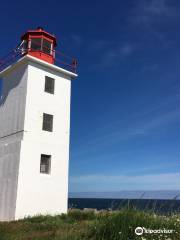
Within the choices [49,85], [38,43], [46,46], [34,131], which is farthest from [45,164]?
[38,43]

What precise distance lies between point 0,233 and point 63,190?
6.82 metres

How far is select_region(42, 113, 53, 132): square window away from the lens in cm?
1936

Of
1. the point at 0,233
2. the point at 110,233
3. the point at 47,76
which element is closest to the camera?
the point at 110,233

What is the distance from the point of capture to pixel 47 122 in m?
19.5

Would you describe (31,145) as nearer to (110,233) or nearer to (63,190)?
(63,190)

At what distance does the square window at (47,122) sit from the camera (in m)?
19.4

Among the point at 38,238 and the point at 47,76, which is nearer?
the point at 38,238

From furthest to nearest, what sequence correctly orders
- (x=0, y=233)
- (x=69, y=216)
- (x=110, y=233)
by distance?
(x=69, y=216)
(x=0, y=233)
(x=110, y=233)

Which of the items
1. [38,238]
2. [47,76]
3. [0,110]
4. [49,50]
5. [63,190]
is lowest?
[38,238]

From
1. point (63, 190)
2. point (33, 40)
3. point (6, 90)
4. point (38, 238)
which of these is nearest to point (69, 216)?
point (63, 190)

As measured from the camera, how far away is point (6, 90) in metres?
21.3

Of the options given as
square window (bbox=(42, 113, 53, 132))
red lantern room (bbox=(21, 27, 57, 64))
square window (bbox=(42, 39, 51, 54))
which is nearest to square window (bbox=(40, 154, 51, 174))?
square window (bbox=(42, 113, 53, 132))
